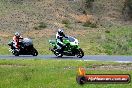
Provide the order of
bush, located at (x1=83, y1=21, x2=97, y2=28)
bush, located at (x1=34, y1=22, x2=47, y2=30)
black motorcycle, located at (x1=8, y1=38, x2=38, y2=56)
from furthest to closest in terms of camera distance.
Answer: bush, located at (x1=83, y1=21, x2=97, y2=28)
bush, located at (x1=34, y1=22, x2=47, y2=30)
black motorcycle, located at (x1=8, y1=38, x2=38, y2=56)

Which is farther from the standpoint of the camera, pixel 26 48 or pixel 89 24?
pixel 89 24

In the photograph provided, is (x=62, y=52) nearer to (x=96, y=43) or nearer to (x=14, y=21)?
(x=96, y=43)

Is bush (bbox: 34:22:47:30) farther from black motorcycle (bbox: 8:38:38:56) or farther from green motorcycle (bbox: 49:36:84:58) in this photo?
green motorcycle (bbox: 49:36:84:58)

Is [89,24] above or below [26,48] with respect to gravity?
below

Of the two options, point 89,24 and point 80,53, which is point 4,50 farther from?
point 89,24

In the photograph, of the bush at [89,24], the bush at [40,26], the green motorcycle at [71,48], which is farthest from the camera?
the bush at [89,24]

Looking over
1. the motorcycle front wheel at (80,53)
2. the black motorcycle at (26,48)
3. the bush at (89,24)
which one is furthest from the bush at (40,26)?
the motorcycle front wheel at (80,53)

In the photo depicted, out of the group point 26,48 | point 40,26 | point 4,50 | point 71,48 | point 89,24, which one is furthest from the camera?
point 89,24

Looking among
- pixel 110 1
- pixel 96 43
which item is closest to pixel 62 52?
pixel 96 43

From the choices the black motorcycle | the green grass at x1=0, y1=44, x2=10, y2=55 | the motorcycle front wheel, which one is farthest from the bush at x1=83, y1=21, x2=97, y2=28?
the motorcycle front wheel

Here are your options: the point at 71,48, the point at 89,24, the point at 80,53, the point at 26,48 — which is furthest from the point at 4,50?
the point at 89,24

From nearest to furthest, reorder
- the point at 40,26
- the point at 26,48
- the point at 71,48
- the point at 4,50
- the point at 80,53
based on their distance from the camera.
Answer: the point at 80,53 → the point at 71,48 → the point at 26,48 → the point at 4,50 → the point at 40,26

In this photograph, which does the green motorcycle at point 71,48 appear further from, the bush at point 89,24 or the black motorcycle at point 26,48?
the bush at point 89,24

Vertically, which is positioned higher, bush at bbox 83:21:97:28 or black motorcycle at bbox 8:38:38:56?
black motorcycle at bbox 8:38:38:56
